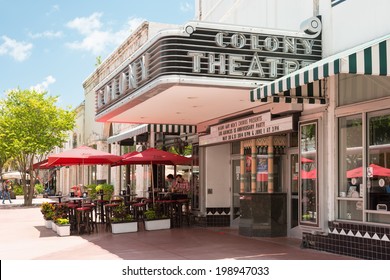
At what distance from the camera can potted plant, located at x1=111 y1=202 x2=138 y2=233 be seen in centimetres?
1528

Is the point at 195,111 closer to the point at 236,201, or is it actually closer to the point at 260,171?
the point at 260,171

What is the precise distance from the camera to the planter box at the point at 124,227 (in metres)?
15.3

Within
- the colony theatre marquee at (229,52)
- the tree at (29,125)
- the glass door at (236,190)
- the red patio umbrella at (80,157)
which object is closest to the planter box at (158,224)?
the glass door at (236,190)

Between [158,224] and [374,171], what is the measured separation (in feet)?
24.9

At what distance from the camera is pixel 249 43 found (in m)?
11.2

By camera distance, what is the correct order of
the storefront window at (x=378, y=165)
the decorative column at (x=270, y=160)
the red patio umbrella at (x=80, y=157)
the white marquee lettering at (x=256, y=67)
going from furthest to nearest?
the red patio umbrella at (x=80, y=157)
the decorative column at (x=270, y=160)
the white marquee lettering at (x=256, y=67)
the storefront window at (x=378, y=165)

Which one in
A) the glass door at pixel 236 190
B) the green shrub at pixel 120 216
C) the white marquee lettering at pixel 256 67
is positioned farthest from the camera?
the glass door at pixel 236 190

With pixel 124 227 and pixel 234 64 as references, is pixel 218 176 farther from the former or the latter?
pixel 234 64

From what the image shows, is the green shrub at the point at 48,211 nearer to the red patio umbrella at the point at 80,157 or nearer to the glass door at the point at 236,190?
the red patio umbrella at the point at 80,157

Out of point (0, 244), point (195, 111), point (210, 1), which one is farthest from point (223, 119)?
point (0, 244)

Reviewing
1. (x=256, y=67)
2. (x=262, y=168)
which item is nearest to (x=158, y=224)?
(x=262, y=168)

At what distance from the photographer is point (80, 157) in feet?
54.6

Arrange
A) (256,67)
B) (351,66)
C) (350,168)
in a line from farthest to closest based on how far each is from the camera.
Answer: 1. (256,67)
2. (350,168)
3. (351,66)

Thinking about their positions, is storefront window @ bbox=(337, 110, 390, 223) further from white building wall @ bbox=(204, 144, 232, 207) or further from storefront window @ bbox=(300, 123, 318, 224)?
white building wall @ bbox=(204, 144, 232, 207)
